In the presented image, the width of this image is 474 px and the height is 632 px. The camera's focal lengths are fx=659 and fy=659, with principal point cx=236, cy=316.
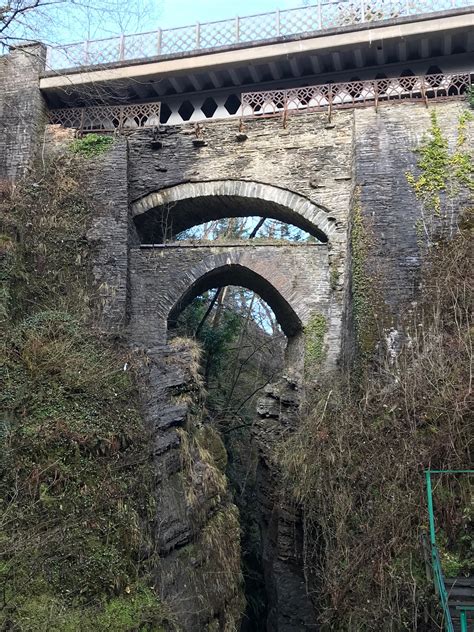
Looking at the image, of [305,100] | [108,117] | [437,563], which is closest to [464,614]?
[437,563]

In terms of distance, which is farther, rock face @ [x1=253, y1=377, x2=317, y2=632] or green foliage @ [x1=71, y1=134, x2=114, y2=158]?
green foliage @ [x1=71, y1=134, x2=114, y2=158]

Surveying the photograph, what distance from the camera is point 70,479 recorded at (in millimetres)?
6465

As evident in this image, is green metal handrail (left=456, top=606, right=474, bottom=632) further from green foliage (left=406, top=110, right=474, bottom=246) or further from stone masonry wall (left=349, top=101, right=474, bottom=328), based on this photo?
green foliage (left=406, top=110, right=474, bottom=246)

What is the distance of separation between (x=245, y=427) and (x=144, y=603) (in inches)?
360

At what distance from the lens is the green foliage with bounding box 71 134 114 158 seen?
39.2 feet

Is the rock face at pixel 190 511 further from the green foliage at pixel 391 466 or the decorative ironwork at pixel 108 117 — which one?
the decorative ironwork at pixel 108 117

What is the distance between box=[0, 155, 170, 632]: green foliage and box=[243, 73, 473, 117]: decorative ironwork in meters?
5.56

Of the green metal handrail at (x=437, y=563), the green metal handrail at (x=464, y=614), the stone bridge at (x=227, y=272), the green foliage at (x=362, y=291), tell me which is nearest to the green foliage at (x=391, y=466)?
the green metal handrail at (x=437, y=563)

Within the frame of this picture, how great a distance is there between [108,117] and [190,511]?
8125 millimetres

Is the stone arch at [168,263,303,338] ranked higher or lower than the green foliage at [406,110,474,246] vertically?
lower

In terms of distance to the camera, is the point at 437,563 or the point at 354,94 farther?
the point at 354,94

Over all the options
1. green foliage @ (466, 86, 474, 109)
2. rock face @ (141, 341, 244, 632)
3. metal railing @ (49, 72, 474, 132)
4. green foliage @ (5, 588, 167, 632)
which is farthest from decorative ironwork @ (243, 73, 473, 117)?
green foliage @ (5, 588, 167, 632)


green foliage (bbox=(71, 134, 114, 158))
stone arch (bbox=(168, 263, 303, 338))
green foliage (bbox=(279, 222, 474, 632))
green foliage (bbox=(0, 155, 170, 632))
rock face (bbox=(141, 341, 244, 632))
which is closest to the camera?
green foliage (bbox=(0, 155, 170, 632))

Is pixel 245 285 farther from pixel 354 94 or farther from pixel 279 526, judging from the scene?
pixel 279 526
